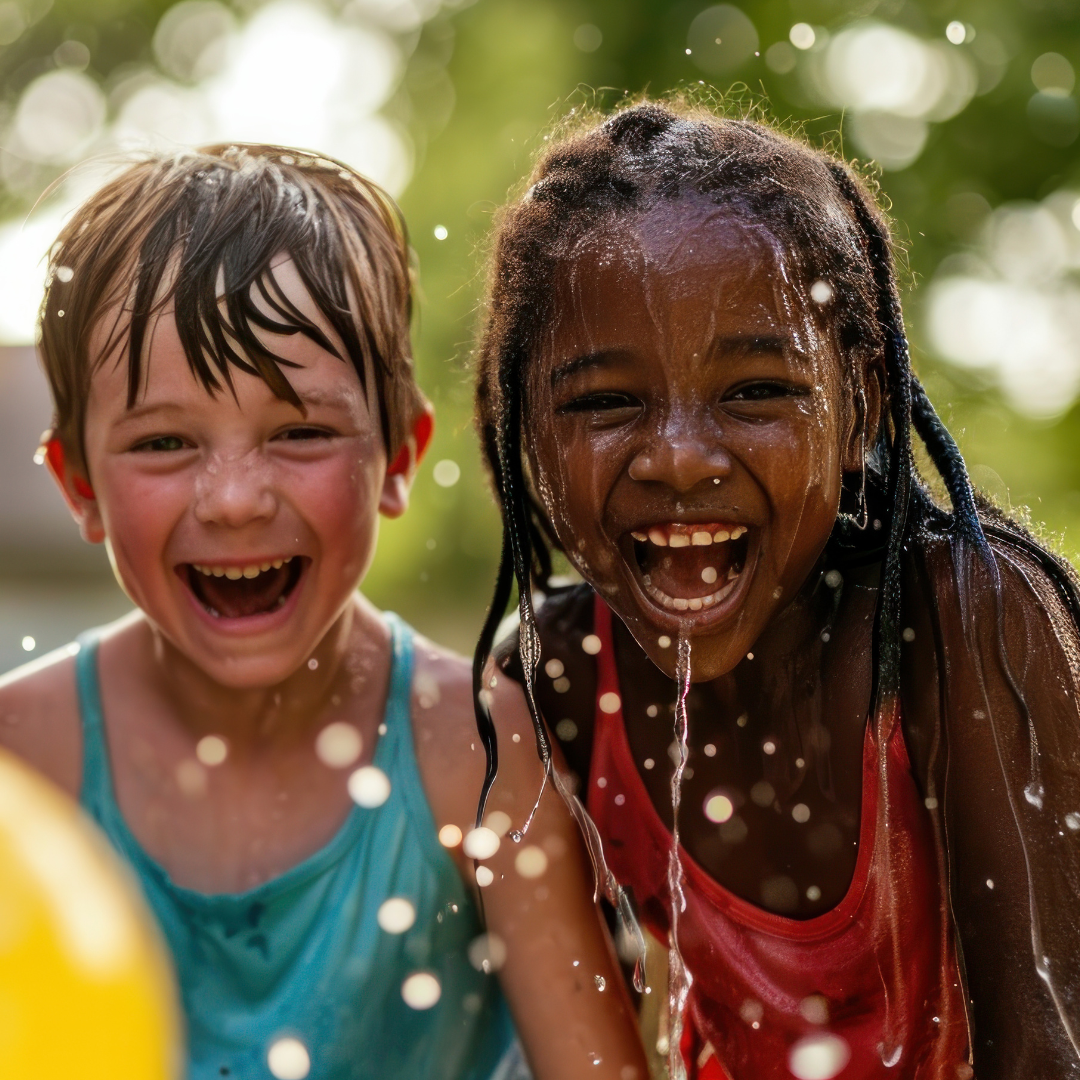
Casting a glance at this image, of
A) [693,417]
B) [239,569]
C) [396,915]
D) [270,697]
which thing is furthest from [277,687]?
[693,417]

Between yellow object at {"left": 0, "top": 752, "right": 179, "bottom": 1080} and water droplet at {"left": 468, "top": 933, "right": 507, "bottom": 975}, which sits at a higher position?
yellow object at {"left": 0, "top": 752, "right": 179, "bottom": 1080}

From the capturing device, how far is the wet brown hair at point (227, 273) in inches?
76.4

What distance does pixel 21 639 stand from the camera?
9.09 metres

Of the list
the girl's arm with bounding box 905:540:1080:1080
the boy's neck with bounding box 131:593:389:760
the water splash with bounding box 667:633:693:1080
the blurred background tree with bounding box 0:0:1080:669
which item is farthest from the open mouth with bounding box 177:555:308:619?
the blurred background tree with bounding box 0:0:1080:669

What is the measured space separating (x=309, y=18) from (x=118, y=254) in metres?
8.41

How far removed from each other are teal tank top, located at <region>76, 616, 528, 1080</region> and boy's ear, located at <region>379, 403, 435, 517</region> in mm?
379

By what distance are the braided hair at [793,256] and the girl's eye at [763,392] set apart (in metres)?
0.14

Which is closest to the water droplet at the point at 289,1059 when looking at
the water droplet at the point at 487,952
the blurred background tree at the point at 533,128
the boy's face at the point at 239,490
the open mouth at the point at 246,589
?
the water droplet at the point at 487,952

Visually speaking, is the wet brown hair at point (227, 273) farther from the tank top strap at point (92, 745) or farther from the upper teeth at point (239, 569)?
the tank top strap at point (92, 745)

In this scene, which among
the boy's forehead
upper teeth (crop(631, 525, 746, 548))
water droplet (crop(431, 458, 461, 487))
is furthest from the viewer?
water droplet (crop(431, 458, 461, 487))

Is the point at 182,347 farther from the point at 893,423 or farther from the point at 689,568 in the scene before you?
the point at 893,423

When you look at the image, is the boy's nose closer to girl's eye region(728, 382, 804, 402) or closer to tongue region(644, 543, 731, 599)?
tongue region(644, 543, 731, 599)

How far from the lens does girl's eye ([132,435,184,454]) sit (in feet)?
6.46

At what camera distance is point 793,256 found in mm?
1773
